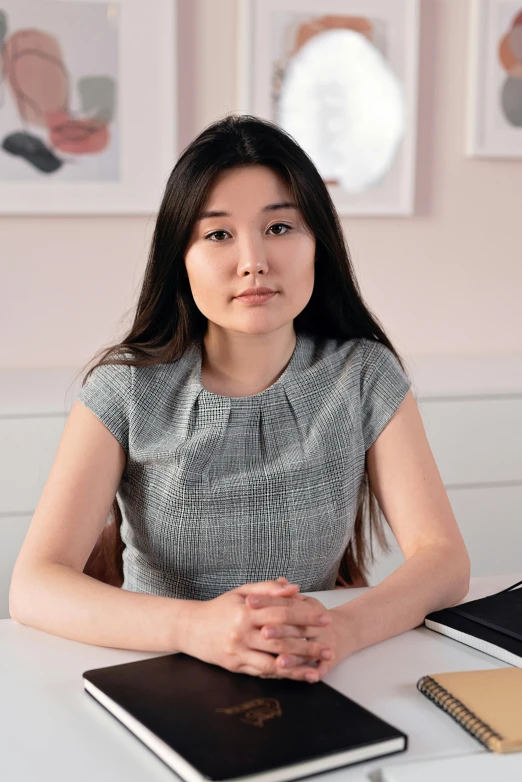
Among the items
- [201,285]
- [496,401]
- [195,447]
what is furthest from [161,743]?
[496,401]

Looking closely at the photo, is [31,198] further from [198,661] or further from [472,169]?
[198,661]

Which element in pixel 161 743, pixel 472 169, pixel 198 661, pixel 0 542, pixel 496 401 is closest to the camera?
pixel 161 743

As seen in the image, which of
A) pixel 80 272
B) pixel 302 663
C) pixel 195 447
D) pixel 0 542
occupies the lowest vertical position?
pixel 0 542

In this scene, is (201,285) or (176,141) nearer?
(201,285)

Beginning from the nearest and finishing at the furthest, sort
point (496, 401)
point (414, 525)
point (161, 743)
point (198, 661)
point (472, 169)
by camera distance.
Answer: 1. point (161, 743)
2. point (198, 661)
3. point (414, 525)
4. point (496, 401)
5. point (472, 169)

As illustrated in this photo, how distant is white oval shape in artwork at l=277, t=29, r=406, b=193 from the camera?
303 cm

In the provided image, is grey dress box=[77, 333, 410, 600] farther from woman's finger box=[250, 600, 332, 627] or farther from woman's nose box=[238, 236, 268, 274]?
woman's finger box=[250, 600, 332, 627]

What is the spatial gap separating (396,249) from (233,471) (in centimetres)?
177

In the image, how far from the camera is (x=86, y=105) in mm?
2859

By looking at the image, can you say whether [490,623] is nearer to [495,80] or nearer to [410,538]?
[410,538]

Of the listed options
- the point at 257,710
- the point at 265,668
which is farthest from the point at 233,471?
the point at 257,710

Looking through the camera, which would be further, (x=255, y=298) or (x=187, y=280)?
(x=187, y=280)

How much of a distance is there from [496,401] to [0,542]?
141cm

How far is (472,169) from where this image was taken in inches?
127
